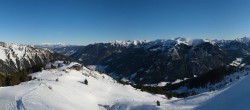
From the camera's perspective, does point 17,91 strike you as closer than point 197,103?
No

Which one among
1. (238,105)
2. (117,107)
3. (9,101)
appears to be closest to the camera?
(238,105)

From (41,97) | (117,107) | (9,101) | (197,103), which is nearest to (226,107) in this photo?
(197,103)

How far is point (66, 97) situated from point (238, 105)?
103 ft

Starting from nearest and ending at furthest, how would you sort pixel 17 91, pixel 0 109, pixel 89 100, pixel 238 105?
pixel 238 105, pixel 0 109, pixel 17 91, pixel 89 100

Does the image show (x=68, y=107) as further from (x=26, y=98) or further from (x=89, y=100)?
(x=89, y=100)

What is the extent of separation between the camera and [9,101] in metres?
44.3

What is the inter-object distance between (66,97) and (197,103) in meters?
24.4

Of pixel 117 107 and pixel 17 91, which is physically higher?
pixel 17 91

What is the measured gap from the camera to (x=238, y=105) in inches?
1449

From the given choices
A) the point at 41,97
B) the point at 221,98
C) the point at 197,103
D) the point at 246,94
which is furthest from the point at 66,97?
the point at 246,94

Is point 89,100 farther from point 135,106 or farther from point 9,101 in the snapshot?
point 9,101

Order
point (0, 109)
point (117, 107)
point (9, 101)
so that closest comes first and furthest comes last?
point (0, 109), point (9, 101), point (117, 107)

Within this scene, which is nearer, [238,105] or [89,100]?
[238,105]

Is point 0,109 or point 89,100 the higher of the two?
point 0,109
